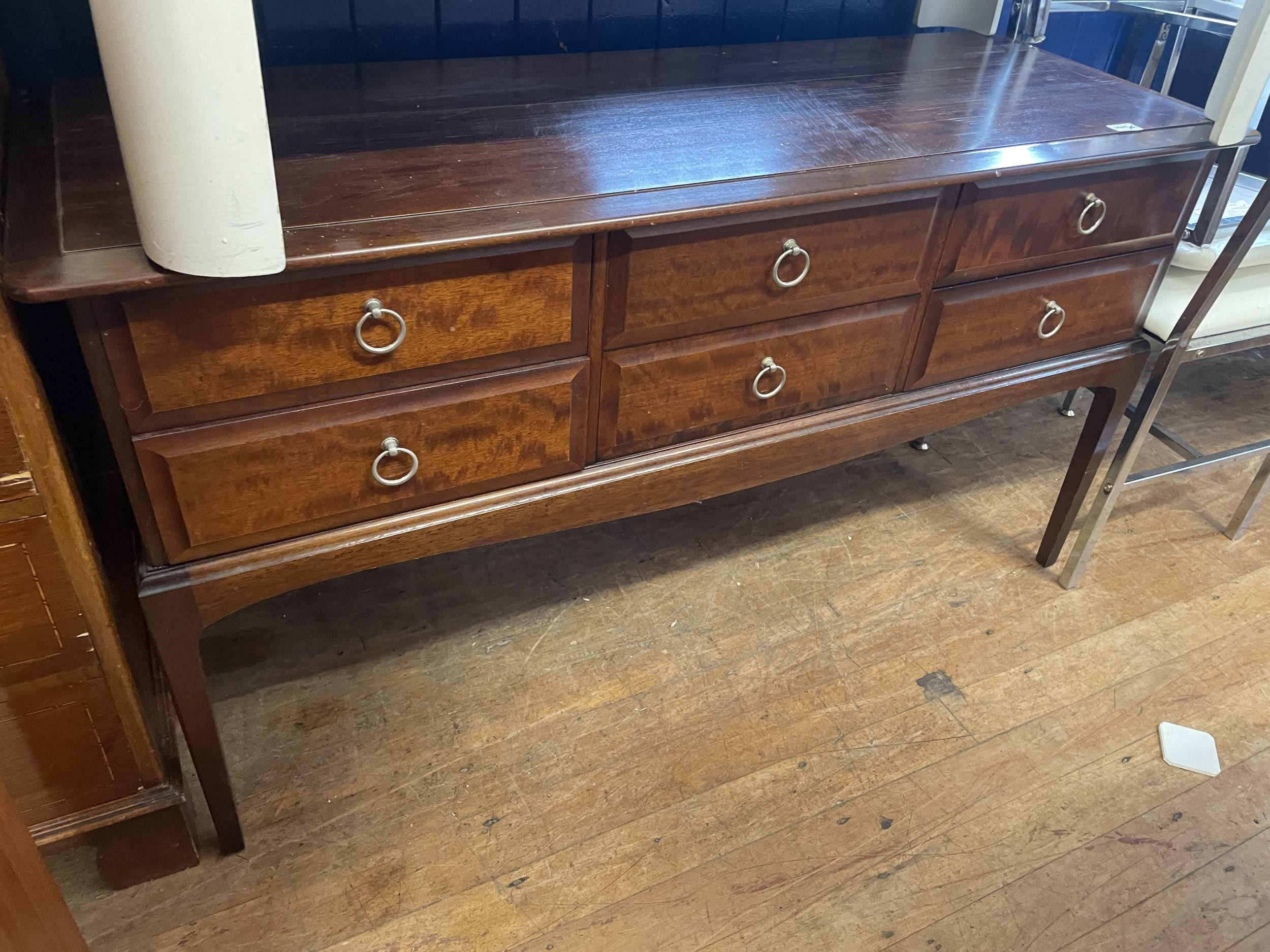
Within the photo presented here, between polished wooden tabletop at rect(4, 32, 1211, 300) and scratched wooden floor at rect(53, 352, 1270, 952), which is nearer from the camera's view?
polished wooden tabletop at rect(4, 32, 1211, 300)

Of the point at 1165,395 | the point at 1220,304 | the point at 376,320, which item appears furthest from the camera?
the point at 1165,395

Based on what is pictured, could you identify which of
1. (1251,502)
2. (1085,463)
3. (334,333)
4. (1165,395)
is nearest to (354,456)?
(334,333)

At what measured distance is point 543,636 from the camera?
1762mm

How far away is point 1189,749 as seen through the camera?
1.63 metres

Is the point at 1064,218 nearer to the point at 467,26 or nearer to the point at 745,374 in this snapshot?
the point at 745,374

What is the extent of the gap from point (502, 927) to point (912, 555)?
1.09 m

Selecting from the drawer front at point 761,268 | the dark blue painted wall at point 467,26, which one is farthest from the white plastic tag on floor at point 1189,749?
the dark blue painted wall at point 467,26

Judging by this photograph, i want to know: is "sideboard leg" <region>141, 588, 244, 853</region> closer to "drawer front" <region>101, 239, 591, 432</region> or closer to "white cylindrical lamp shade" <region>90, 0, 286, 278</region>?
"drawer front" <region>101, 239, 591, 432</region>

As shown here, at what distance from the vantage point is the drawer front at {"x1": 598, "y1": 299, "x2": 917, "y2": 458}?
1.27 metres

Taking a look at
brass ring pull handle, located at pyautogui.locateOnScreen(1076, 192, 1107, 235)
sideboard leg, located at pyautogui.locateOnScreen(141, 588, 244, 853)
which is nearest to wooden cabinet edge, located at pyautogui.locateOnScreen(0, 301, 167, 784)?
sideboard leg, located at pyautogui.locateOnScreen(141, 588, 244, 853)

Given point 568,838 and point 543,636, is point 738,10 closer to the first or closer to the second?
point 543,636

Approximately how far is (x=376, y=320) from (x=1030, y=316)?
102 cm

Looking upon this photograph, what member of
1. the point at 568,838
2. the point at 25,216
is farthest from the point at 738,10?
the point at 568,838

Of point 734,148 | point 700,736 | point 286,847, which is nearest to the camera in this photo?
point 734,148
